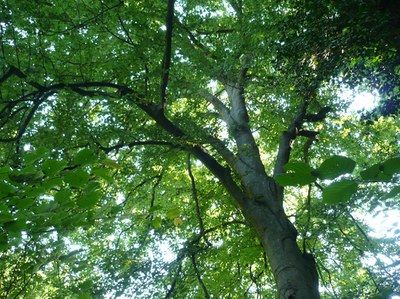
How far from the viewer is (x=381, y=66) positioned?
309cm

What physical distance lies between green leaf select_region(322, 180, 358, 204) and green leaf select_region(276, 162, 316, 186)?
6cm

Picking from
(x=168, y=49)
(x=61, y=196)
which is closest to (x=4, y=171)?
(x=61, y=196)

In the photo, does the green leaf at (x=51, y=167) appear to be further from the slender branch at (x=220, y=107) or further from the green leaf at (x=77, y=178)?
the slender branch at (x=220, y=107)

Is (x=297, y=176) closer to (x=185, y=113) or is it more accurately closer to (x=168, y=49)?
(x=168, y=49)

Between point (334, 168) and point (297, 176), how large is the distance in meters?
0.08

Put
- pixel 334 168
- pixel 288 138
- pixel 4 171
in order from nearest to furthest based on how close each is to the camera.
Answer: pixel 334 168 < pixel 4 171 < pixel 288 138

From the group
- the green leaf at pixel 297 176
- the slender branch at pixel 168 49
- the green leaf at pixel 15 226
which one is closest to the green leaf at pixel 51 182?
the green leaf at pixel 15 226

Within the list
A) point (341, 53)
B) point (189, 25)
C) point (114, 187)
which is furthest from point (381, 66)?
point (114, 187)

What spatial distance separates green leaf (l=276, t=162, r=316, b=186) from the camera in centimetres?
80

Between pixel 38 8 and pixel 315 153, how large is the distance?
6404 mm

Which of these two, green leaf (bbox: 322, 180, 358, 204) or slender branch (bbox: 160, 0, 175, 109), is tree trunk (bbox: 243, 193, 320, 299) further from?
green leaf (bbox: 322, 180, 358, 204)

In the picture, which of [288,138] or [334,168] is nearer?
[334,168]

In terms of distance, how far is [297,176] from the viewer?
0.81 meters

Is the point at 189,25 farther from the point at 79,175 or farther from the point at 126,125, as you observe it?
the point at 79,175
